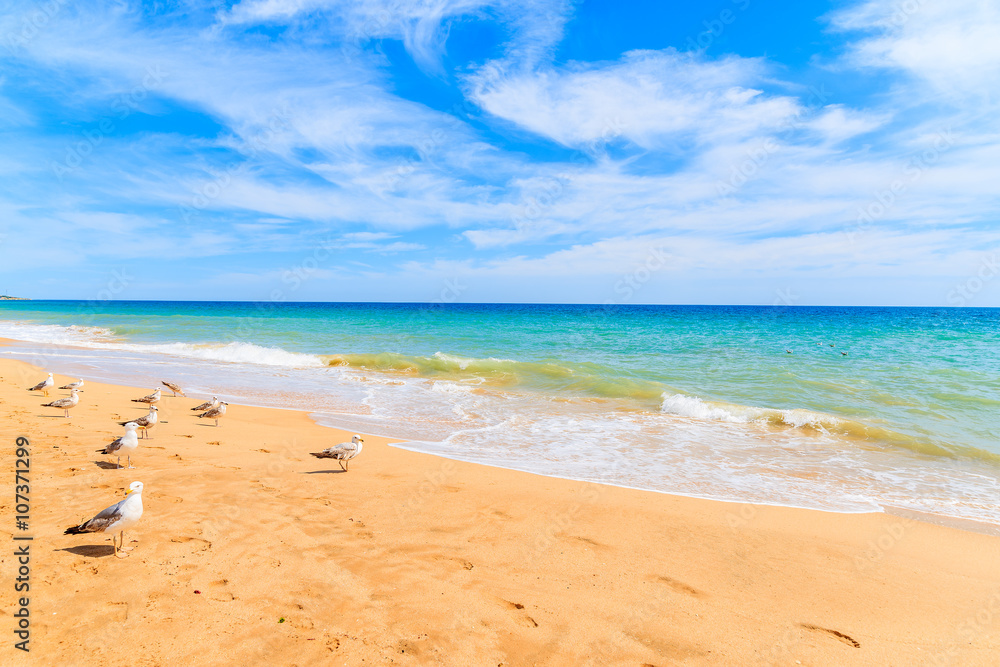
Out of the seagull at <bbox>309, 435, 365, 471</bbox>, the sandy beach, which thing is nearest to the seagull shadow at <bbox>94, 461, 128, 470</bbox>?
the sandy beach

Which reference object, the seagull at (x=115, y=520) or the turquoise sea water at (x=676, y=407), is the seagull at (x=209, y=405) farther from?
the seagull at (x=115, y=520)

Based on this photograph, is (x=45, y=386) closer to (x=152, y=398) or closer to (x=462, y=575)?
(x=152, y=398)

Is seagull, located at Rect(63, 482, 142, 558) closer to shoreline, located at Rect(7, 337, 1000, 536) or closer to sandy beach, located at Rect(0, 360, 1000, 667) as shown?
sandy beach, located at Rect(0, 360, 1000, 667)

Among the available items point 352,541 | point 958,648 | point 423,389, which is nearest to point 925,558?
point 958,648

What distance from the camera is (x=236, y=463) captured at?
746 centimetres

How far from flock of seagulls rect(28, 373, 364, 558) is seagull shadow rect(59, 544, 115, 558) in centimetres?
6

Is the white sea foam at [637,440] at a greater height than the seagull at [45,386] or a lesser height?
lesser

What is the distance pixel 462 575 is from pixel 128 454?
5967 mm

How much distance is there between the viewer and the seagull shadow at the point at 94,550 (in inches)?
174

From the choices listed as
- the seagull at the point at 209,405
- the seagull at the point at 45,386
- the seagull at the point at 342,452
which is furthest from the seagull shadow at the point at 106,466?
the seagull at the point at 45,386

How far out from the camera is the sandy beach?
362 centimetres

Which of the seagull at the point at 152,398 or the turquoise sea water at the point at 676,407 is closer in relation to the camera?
the turquoise sea water at the point at 676,407

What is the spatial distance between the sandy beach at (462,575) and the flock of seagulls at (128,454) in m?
0.19

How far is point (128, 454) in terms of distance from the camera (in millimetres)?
7207
